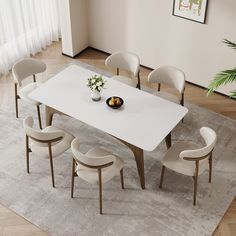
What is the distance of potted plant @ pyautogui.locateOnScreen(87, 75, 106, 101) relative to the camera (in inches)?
184

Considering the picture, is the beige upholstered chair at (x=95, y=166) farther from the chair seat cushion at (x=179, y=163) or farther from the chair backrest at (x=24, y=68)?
the chair backrest at (x=24, y=68)

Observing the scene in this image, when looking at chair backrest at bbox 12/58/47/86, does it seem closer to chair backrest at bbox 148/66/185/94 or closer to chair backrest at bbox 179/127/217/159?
chair backrest at bbox 148/66/185/94

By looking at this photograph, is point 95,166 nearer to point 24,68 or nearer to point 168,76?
point 168,76

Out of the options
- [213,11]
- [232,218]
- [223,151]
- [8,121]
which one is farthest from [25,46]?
[232,218]

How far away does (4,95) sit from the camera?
19.7ft

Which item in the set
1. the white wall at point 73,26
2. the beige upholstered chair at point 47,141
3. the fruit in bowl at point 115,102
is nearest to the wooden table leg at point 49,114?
the beige upholstered chair at point 47,141

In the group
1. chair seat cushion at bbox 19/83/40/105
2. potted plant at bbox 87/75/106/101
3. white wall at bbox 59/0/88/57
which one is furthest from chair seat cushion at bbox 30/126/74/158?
white wall at bbox 59/0/88/57

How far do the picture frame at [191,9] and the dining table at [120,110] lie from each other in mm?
1345

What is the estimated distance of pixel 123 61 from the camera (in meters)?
5.52

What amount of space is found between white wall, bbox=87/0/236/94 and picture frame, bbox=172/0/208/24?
0.06 m

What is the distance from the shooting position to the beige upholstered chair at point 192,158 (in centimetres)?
415

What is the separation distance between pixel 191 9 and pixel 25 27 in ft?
8.19

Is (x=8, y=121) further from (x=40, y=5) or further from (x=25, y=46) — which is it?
(x=40, y=5)

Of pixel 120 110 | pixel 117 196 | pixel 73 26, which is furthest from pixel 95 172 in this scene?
pixel 73 26
